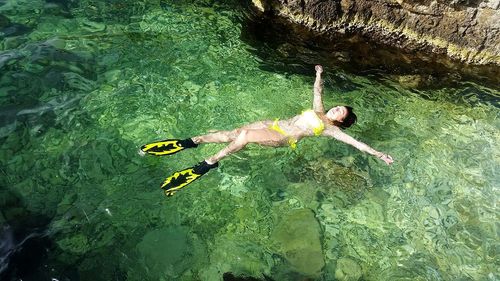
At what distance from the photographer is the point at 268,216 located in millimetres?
6582

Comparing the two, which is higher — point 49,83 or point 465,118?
point 49,83

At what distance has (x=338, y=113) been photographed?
22.2 feet

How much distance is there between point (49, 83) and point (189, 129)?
9.33 ft

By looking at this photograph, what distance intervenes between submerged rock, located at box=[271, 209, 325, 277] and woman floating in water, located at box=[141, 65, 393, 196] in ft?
4.20

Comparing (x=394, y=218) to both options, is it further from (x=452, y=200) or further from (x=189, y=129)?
(x=189, y=129)

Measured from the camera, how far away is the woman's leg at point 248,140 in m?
6.57

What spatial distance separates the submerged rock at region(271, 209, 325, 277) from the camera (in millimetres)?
6066

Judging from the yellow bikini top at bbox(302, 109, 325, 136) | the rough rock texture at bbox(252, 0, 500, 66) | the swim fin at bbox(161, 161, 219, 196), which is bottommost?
the swim fin at bbox(161, 161, 219, 196)

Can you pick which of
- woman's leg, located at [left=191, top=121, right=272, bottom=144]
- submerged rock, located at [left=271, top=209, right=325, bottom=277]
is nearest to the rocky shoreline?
woman's leg, located at [left=191, top=121, right=272, bottom=144]

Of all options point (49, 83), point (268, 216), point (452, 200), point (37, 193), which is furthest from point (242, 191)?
point (49, 83)

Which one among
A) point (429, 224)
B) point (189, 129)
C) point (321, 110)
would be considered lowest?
point (429, 224)

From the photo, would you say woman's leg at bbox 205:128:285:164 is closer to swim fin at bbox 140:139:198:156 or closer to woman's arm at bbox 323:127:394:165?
swim fin at bbox 140:139:198:156

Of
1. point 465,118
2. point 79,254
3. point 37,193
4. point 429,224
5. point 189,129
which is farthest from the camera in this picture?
point 465,118

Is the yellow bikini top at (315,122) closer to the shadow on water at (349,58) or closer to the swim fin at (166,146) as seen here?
the swim fin at (166,146)
